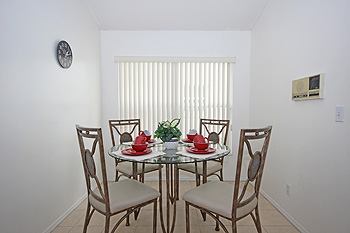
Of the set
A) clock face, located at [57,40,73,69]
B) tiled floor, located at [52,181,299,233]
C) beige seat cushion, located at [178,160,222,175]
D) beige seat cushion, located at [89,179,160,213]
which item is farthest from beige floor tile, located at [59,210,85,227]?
clock face, located at [57,40,73,69]

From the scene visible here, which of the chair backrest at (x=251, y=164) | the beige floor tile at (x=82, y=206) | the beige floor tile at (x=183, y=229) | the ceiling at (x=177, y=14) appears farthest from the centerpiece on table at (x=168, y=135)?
the ceiling at (x=177, y=14)

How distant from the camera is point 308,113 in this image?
5.97 feet

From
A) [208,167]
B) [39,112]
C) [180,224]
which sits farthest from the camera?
[208,167]

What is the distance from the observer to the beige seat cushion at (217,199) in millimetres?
1351

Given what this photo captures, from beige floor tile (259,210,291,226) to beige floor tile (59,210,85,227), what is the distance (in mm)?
2027

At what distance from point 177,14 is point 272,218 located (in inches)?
116

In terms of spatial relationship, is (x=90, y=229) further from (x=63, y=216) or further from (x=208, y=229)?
(x=208, y=229)

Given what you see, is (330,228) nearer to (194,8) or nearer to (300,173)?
(300,173)

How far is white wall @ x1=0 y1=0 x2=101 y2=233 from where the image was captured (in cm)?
141

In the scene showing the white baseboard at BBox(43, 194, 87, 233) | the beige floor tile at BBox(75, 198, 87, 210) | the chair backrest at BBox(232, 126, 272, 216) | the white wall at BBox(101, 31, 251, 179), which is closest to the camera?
the chair backrest at BBox(232, 126, 272, 216)

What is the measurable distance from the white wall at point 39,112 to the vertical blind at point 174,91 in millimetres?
791

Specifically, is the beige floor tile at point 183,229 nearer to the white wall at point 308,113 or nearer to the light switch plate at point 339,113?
the white wall at point 308,113

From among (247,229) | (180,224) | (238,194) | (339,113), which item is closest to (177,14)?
(339,113)

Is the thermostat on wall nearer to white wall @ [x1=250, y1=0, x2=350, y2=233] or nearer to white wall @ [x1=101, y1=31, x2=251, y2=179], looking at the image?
white wall @ [x1=250, y1=0, x2=350, y2=233]
